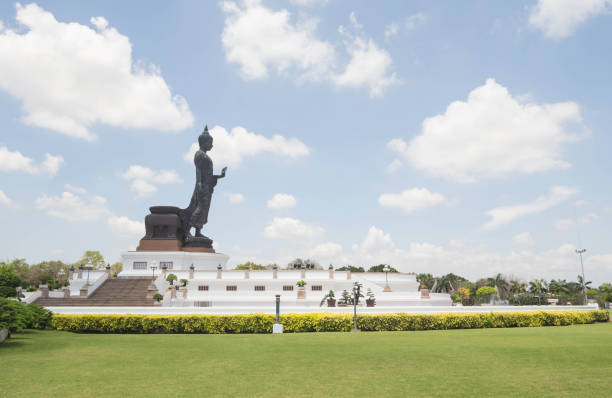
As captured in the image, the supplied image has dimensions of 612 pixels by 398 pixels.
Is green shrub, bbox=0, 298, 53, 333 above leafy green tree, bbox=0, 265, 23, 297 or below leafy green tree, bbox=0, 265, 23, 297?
below

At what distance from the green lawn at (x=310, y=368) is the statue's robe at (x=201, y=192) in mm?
34694

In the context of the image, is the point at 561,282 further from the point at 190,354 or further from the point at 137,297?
the point at 190,354

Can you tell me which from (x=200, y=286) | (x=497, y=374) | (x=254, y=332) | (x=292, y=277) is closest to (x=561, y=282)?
(x=292, y=277)

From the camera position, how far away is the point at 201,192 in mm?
53594

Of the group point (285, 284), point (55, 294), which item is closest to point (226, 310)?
point (285, 284)

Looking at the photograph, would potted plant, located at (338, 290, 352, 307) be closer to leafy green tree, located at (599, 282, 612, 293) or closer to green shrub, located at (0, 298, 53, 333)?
green shrub, located at (0, 298, 53, 333)

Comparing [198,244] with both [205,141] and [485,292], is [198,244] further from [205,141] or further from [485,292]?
[485,292]

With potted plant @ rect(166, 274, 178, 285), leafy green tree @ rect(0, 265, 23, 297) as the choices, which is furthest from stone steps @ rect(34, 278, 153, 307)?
leafy green tree @ rect(0, 265, 23, 297)

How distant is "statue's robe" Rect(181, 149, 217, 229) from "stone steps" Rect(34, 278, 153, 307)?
48.5 feet

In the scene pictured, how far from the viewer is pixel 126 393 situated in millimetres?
9250

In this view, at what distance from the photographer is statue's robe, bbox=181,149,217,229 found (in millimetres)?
52781

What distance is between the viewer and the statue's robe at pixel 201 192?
2078 inches

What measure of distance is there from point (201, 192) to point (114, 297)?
21.7 meters

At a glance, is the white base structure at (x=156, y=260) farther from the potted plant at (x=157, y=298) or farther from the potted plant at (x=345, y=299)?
the potted plant at (x=345, y=299)
